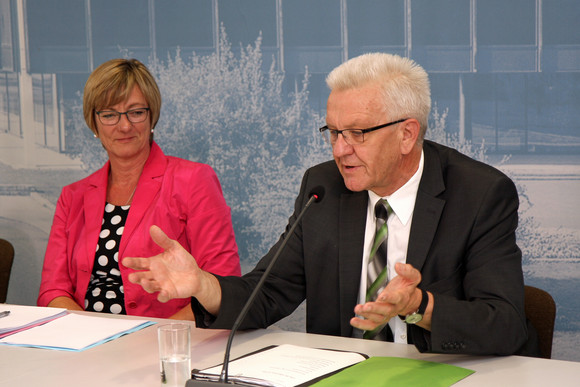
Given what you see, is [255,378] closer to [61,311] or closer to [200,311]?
[200,311]

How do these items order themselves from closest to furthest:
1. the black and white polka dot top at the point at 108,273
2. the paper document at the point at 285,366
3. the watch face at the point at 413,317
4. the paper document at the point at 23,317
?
the paper document at the point at 285,366 → the watch face at the point at 413,317 → the paper document at the point at 23,317 → the black and white polka dot top at the point at 108,273

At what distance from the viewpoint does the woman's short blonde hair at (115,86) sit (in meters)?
3.04

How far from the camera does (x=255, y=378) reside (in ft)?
4.99

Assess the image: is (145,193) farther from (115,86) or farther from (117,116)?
(115,86)

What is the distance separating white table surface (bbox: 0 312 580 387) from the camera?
63.0 inches

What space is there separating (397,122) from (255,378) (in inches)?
Answer: 36.3

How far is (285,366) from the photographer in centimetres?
163

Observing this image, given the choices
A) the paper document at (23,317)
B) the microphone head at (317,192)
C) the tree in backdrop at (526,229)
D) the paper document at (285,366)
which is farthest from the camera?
the tree in backdrop at (526,229)

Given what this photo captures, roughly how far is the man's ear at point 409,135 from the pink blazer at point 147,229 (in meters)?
1.07

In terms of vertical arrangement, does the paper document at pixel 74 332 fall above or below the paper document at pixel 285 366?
below

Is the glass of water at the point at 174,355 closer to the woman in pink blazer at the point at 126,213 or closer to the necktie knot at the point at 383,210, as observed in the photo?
the necktie knot at the point at 383,210

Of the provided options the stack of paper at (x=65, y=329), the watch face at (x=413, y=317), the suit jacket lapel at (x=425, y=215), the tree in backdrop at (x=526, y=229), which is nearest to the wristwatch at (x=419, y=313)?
the watch face at (x=413, y=317)

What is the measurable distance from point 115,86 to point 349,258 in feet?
4.70

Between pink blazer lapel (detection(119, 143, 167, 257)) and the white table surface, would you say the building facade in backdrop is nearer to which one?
pink blazer lapel (detection(119, 143, 167, 257))
